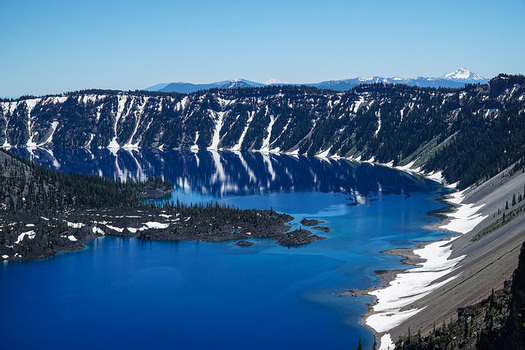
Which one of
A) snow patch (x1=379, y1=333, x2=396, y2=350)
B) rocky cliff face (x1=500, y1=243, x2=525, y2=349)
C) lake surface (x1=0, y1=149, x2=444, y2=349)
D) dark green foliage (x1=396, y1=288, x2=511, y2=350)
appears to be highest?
rocky cliff face (x1=500, y1=243, x2=525, y2=349)

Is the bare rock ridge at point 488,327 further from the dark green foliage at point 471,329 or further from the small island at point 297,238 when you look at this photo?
the small island at point 297,238

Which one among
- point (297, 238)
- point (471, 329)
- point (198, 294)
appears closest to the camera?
point (471, 329)

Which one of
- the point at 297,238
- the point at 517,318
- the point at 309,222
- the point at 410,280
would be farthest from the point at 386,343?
the point at 309,222

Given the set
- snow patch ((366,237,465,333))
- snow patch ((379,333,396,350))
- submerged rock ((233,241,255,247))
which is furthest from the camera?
submerged rock ((233,241,255,247))

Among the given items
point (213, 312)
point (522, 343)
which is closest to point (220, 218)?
point (213, 312)

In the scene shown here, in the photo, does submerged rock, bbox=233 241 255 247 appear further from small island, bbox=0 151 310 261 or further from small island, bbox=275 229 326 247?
small island, bbox=275 229 326 247

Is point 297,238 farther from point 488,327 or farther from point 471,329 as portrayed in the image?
point 488,327

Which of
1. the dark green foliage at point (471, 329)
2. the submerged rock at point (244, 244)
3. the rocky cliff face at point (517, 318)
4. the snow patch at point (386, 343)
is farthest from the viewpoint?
the submerged rock at point (244, 244)

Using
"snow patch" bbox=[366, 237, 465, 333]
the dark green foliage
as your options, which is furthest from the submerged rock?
the dark green foliage

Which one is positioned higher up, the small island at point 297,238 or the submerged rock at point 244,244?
the small island at point 297,238

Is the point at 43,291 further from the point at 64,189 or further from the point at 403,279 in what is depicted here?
the point at 64,189

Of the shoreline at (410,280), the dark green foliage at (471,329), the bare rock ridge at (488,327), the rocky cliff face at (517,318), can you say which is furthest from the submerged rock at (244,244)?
the rocky cliff face at (517,318)
